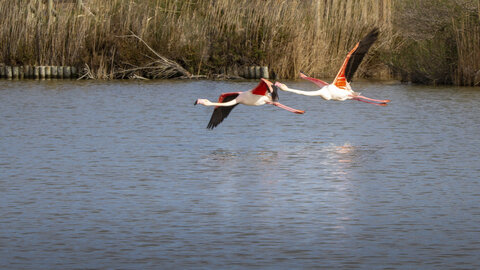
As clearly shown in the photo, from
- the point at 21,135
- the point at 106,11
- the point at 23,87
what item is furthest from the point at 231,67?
the point at 21,135

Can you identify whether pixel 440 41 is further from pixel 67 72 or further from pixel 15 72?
pixel 15 72

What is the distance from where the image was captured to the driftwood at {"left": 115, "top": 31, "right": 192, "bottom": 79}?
2858 cm

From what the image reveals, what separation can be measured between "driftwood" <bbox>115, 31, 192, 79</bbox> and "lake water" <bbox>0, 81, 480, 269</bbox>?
9.44 meters

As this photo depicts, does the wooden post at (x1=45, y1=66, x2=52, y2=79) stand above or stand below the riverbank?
below

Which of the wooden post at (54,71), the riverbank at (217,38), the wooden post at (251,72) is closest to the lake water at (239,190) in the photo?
the riverbank at (217,38)

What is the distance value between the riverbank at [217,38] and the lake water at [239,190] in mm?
8997

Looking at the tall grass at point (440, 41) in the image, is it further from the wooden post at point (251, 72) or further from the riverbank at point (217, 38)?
the wooden post at point (251, 72)

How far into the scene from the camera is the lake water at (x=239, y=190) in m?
7.12

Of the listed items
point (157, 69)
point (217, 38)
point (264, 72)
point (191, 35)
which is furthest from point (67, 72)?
A: point (264, 72)

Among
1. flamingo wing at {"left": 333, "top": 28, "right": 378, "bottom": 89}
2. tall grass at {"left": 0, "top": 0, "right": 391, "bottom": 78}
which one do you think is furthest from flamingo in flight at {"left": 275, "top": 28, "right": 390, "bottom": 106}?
tall grass at {"left": 0, "top": 0, "right": 391, "bottom": 78}

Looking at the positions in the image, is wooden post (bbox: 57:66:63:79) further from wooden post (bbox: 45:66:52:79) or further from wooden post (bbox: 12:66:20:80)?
wooden post (bbox: 12:66:20:80)

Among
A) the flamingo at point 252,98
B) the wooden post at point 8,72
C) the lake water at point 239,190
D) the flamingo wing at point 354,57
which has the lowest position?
the lake water at point 239,190

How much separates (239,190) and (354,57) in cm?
523

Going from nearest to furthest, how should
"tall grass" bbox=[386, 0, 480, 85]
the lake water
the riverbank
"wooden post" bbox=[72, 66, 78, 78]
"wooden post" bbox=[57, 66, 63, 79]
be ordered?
the lake water
"tall grass" bbox=[386, 0, 480, 85]
the riverbank
"wooden post" bbox=[57, 66, 63, 79]
"wooden post" bbox=[72, 66, 78, 78]
